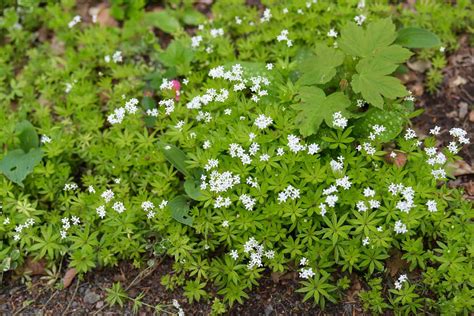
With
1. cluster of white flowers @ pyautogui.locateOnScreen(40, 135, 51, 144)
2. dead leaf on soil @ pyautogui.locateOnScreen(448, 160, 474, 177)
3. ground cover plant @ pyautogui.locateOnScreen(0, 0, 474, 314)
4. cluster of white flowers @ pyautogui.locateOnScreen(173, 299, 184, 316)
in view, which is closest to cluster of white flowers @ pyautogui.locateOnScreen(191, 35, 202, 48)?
ground cover plant @ pyautogui.locateOnScreen(0, 0, 474, 314)

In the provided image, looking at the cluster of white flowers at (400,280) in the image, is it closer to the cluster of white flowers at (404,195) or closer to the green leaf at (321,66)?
the cluster of white flowers at (404,195)

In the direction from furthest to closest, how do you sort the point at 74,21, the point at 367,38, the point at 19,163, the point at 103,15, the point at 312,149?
the point at 103,15 < the point at 74,21 < the point at 19,163 < the point at 367,38 < the point at 312,149

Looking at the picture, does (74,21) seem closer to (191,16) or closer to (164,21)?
(164,21)

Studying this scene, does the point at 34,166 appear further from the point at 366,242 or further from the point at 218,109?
the point at 366,242

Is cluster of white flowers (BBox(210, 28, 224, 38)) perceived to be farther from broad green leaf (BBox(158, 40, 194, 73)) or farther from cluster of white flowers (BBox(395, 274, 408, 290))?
cluster of white flowers (BBox(395, 274, 408, 290))

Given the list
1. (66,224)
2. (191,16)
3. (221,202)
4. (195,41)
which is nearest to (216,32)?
(195,41)

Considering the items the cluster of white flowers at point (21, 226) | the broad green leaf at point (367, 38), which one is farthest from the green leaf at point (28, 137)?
the broad green leaf at point (367, 38)
